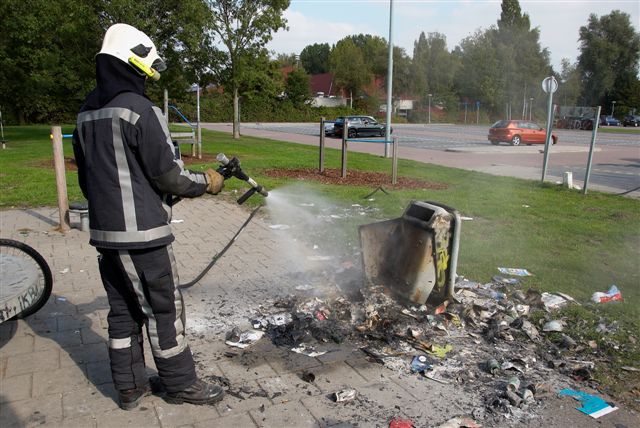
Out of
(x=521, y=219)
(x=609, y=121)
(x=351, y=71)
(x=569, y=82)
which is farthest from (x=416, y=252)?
(x=351, y=71)

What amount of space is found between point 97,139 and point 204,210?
235 inches

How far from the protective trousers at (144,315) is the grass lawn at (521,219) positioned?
3.14 m

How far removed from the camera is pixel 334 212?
27.0 ft

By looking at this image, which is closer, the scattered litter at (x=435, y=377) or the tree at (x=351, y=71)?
the scattered litter at (x=435, y=377)

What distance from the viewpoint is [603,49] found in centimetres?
1786

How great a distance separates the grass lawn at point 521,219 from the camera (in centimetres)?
516

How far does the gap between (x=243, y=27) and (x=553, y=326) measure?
19.6 meters

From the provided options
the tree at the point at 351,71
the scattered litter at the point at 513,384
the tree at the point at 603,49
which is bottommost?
the scattered litter at the point at 513,384

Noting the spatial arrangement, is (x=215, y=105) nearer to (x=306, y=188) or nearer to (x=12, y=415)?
(x=306, y=188)

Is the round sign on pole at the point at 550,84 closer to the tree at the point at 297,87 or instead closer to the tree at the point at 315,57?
the tree at the point at 297,87

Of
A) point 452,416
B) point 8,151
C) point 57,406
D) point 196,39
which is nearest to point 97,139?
point 57,406

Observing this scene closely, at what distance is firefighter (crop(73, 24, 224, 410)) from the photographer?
2.53m


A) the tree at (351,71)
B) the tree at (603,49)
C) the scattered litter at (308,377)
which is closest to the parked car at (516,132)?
the tree at (603,49)

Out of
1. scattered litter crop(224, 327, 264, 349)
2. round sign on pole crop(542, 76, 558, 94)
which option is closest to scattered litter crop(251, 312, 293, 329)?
scattered litter crop(224, 327, 264, 349)
